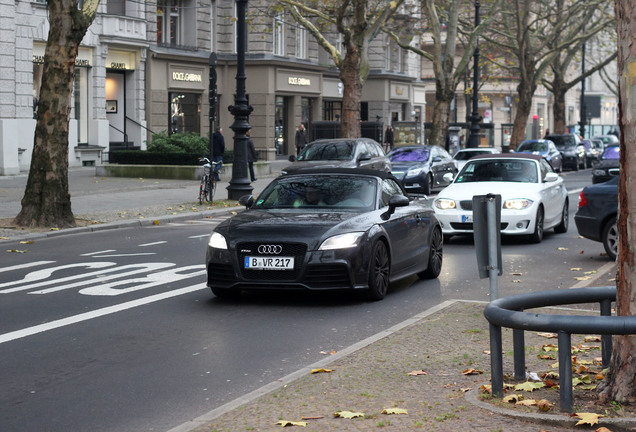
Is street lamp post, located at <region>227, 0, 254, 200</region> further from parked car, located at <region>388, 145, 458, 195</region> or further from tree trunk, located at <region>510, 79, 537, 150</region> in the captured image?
tree trunk, located at <region>510, 79, 537, 150</region>

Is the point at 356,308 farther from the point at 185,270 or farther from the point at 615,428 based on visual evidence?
the point at 615,428

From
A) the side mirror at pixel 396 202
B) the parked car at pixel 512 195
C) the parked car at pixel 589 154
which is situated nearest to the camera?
the side mirror at pixel 396 202

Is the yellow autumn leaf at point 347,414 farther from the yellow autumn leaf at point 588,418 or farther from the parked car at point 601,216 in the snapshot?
the parked car at point 601,216

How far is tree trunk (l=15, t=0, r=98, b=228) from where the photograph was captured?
18828 mm

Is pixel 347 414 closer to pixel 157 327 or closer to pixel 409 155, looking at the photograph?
pixel 157 327

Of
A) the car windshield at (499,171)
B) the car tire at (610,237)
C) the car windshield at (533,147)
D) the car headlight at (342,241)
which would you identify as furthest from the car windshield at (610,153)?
the car headlight at (342,241)

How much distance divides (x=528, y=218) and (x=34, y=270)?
7.99 meters

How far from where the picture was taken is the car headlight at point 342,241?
419 inches

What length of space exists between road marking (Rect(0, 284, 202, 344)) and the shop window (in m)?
35.3

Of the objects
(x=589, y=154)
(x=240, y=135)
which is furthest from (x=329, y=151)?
(x=589, y=154)

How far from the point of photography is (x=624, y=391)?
6.05m

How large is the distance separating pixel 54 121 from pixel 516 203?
8431mm

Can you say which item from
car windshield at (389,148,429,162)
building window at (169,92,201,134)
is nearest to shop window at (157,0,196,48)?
building window at (169,92,201,134)

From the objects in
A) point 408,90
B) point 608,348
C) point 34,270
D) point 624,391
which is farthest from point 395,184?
point 408,90
